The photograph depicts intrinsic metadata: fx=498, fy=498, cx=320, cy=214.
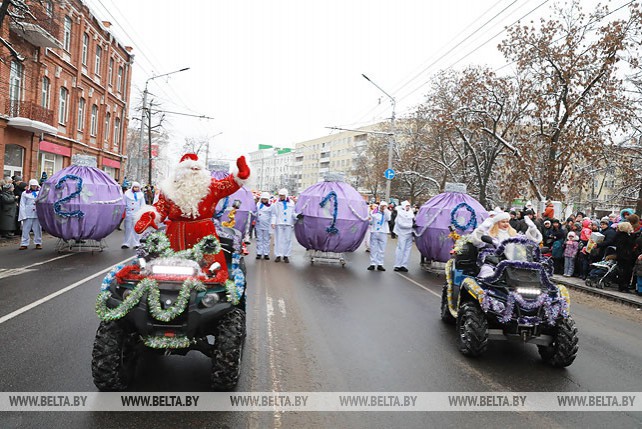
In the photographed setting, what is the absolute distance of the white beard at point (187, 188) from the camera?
17.2ft

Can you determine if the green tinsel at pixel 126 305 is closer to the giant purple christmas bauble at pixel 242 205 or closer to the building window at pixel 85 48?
the giant purple christmas bauble at pixel 242 205

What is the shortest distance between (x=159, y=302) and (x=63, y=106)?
28.2 meters

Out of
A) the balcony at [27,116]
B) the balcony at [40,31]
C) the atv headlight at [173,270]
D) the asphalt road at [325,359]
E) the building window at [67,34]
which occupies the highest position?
the building window at [67,34]

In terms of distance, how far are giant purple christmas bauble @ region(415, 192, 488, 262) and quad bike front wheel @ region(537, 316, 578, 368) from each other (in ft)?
22.3

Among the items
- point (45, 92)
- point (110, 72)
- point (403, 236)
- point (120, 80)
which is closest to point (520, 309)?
point (403, 236)

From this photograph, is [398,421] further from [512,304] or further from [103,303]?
[103,303]

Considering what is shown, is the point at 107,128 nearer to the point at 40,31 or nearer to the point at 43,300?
the point at 40,31

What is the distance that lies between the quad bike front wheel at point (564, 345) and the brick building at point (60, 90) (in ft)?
56.4

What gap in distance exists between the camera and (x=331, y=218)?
13.4m

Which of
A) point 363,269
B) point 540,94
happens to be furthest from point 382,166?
point 363,269

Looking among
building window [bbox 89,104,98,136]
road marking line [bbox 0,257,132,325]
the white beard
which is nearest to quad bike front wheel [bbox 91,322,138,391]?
the white beard

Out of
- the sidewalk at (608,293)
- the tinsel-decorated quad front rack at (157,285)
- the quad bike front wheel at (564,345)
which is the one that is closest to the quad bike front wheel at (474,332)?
the quad bike front wheel at (564,345)

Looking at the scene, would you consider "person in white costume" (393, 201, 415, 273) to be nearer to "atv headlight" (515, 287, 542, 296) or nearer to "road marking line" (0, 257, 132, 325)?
"road marking line" (0, 257, 132, 325)

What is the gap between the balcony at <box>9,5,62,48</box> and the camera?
20.6m
